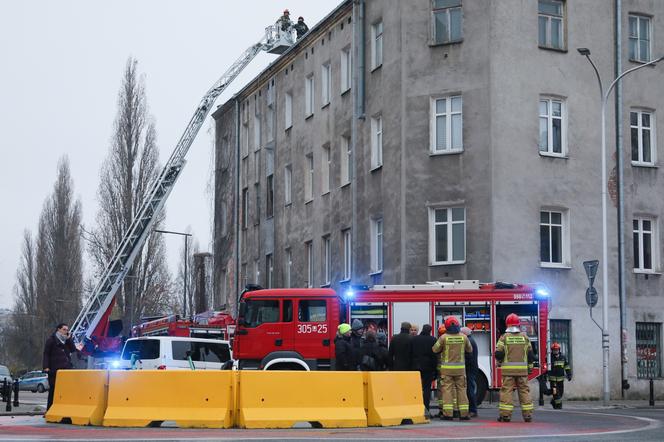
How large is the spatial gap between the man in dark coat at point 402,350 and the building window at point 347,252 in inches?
728

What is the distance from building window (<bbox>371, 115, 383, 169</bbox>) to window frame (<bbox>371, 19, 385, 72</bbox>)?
5.65ft

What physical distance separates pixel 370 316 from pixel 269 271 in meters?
21.8

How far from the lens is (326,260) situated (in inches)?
1679

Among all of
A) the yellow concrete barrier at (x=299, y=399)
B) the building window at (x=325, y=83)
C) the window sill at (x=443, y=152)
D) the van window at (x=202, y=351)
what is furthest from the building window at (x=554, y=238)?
the yellow concrete barrier at (x=299, y=399)

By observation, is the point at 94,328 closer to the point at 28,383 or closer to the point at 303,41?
the point at 303,41

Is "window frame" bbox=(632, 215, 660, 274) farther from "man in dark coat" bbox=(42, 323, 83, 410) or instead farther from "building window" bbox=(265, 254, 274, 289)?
"man in dark coat" bbox=(42, 323, 83, 410)

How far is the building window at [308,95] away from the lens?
45.4 meters

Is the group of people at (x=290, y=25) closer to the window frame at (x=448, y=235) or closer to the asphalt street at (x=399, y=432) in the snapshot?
the window frame at (x=448, y=235)

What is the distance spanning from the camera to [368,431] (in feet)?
57.0

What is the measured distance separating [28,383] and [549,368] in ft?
140

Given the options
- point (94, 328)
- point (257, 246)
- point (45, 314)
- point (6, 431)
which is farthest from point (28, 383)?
point (6, 431)

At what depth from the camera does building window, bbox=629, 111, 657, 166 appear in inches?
1451

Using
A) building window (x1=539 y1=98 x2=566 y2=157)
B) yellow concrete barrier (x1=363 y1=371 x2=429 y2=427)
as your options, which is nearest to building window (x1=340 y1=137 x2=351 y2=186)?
building window (x1=539 y1=98 x2=566 y2=157)

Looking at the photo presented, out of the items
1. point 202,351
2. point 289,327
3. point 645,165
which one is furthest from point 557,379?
point 645,165
